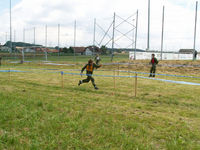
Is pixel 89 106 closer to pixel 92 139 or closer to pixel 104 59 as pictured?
pixel 92 139

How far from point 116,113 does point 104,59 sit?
27455 mm

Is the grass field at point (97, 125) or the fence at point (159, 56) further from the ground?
the fence at point (159, 56)

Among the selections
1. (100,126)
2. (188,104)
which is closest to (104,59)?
(188,104)

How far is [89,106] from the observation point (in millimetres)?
7051

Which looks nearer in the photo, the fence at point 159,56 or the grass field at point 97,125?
the grass field at point 97,125

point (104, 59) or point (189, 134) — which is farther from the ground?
point (104, 59)

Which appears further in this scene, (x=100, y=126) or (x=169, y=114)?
(x=169, y=114)

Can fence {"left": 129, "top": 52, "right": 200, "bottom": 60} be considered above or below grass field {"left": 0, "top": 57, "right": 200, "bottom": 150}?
above

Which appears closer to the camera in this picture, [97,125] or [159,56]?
[97,125]

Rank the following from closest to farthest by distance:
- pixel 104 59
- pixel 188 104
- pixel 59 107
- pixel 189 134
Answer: pixel 189 134 → pixel 59 107 → pixel 188 104 → pixel 104 59

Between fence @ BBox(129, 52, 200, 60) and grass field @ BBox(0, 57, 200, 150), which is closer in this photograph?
grass field @ BBox(0, 57, 200, 150)

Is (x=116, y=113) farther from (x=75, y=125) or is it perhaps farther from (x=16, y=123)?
(x=16, y=123)

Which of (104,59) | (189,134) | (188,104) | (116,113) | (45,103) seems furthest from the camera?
(104,59)

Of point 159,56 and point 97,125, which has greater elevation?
point 159,56
